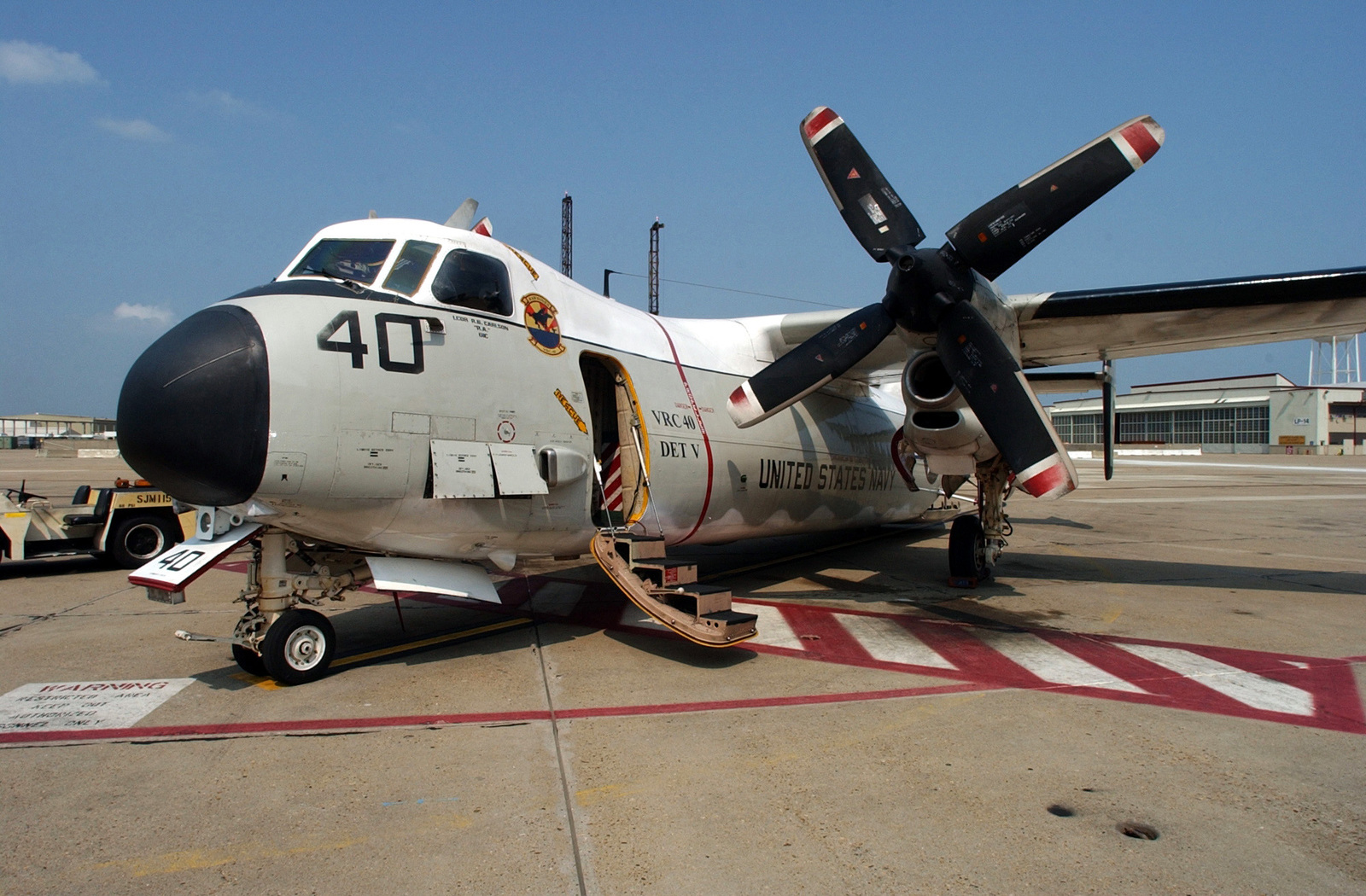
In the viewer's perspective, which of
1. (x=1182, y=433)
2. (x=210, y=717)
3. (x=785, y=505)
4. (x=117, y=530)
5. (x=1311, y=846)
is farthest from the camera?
(x=1182, y=433)

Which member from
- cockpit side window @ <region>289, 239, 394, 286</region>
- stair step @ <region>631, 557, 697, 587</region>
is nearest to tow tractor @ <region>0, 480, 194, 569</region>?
cockpit side window @ <region>289, 239, 394, 286</region>

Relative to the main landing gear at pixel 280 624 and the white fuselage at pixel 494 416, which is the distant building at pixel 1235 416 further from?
the main landing gear at pixel 280 624

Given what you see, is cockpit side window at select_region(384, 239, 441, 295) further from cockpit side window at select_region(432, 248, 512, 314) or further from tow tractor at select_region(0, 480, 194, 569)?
tow tractor at select_region(0, 480, 194, 569)

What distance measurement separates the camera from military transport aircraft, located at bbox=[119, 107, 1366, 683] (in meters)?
5.51

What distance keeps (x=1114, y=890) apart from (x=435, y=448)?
5112 mm

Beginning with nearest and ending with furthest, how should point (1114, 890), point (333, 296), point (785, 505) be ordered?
1. point (1114, 890)
2. point (333, 296)
3. point (785, 505)

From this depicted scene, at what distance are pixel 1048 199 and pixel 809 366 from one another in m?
3.01

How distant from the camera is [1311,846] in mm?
3561

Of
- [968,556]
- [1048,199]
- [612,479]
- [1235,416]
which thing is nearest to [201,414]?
[612,479]

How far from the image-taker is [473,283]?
22.2 ft

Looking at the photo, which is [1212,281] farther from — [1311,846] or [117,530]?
[117,530]

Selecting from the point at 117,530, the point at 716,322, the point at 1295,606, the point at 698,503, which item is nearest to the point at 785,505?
the point at 698,503

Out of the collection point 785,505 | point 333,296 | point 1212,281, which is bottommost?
point 785,505

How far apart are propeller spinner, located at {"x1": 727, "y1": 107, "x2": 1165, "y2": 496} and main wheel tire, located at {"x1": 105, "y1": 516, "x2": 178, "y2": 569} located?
9.79 m
